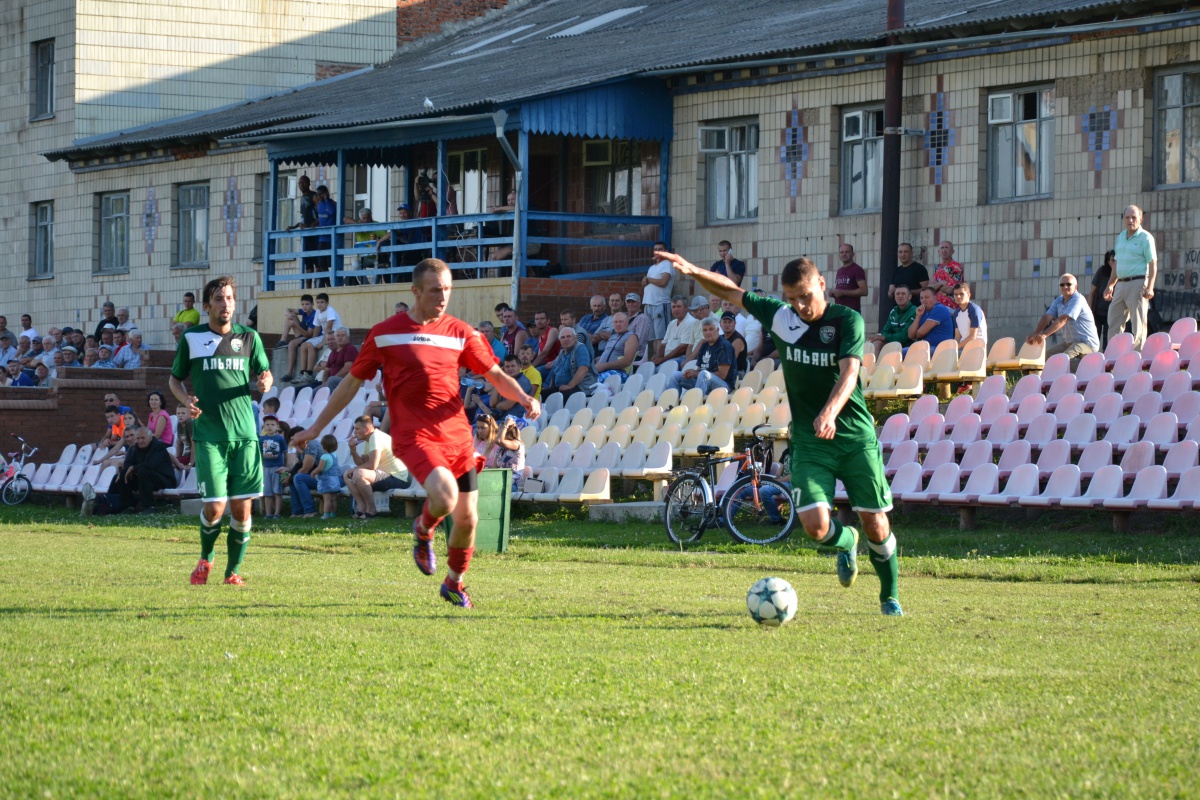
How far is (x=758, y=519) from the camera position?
16.7 metres

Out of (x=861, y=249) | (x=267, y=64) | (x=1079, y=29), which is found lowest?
(x=861, y=249)

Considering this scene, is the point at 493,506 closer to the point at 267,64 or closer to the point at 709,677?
the point at 709,677

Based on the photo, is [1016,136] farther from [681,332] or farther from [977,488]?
[977,488]

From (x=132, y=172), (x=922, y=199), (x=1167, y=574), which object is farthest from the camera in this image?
(x=132, y=172)

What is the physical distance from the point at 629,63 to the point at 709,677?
849 inches

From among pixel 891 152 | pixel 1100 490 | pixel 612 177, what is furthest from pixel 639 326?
pixel 1100 490

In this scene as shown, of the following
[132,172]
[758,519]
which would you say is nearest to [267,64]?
[132,172]

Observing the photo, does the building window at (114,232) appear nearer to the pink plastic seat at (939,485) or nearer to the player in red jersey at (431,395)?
the pink plastic seat at (939,485)

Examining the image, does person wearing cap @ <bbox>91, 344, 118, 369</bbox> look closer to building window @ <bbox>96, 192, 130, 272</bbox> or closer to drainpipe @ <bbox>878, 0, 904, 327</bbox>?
building window @ <bbox>96, 192, 130, 272</bbox>

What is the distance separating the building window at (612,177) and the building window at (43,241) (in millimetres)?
17376

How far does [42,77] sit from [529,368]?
2479 centimetres

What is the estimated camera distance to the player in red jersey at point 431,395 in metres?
9.63

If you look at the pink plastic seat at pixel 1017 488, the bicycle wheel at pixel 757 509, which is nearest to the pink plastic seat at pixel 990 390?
the pink plastic seat at pixel 1017 488

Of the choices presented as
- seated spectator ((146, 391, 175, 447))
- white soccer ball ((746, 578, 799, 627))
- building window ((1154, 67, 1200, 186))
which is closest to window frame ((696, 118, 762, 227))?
building window ((1154, 67, 1200, 186))
